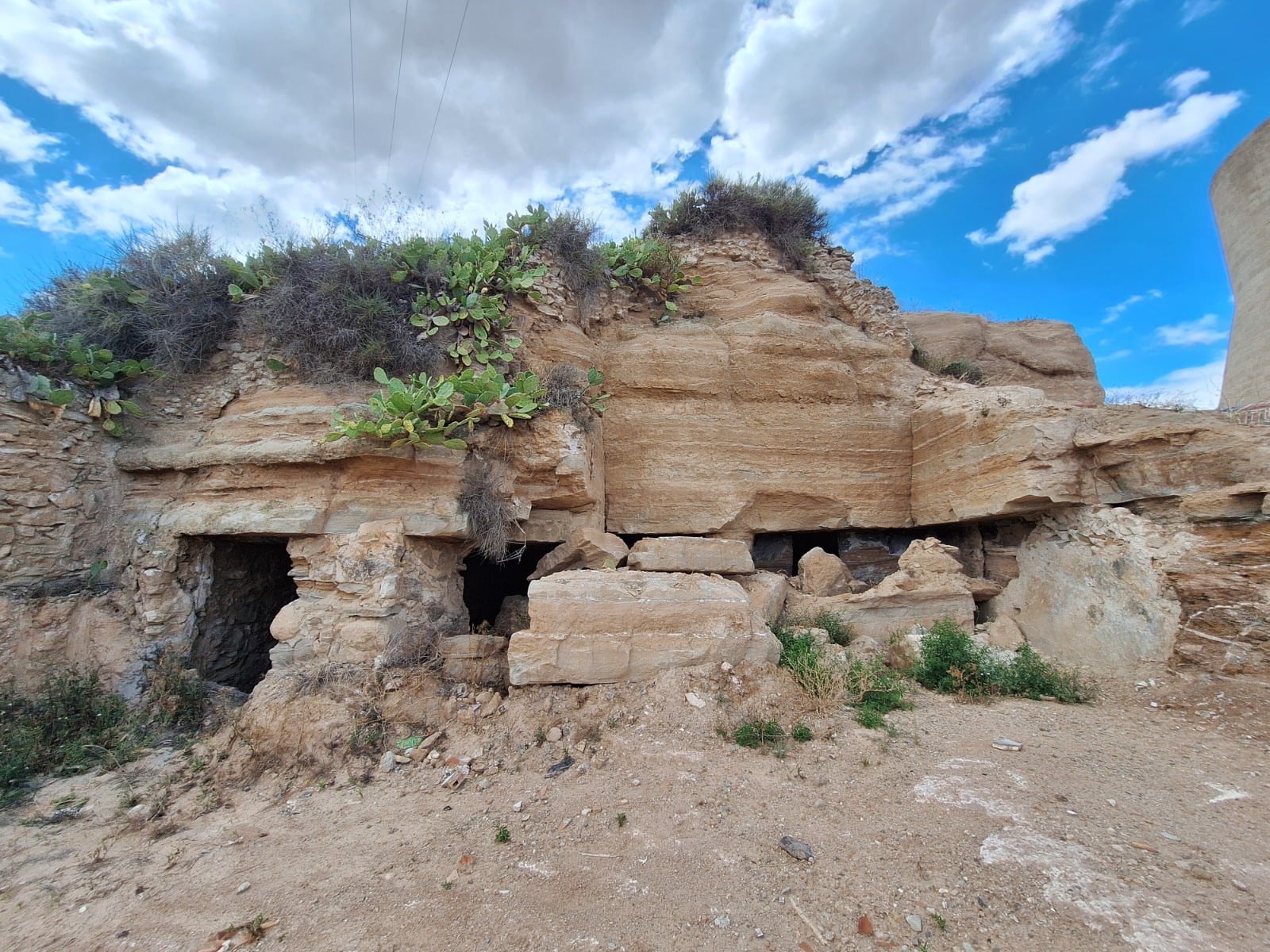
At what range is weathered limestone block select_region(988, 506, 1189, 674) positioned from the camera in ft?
17.6

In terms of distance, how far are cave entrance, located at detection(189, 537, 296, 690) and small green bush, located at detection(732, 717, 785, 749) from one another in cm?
499

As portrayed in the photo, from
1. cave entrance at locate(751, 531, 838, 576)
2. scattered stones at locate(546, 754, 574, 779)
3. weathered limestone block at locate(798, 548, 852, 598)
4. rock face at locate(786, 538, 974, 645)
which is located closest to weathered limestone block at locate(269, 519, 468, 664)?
scattered stones at locate(546, 754, 574, 779)

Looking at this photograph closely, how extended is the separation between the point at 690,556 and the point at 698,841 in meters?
3.31

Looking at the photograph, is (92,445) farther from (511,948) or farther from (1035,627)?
(1035,627)

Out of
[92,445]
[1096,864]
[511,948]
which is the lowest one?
[511,948]

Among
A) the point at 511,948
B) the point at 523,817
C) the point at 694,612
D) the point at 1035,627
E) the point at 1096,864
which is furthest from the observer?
the point at 1035,627

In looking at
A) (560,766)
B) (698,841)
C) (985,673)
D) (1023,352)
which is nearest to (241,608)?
(560,766)

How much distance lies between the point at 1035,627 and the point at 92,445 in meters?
10.5

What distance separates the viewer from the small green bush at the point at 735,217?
30.7ft

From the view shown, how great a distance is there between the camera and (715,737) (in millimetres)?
4312

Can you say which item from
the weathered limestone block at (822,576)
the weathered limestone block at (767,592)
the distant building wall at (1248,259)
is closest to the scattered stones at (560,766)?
the weathered limestone block at (767,592)

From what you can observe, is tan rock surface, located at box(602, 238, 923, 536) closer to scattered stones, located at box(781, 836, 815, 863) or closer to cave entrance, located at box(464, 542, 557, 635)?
cave entrance, located at box(464, 542, 557, 635)

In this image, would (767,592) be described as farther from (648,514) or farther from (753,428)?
(753,428)

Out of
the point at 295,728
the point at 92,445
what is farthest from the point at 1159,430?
the point at 92,445
